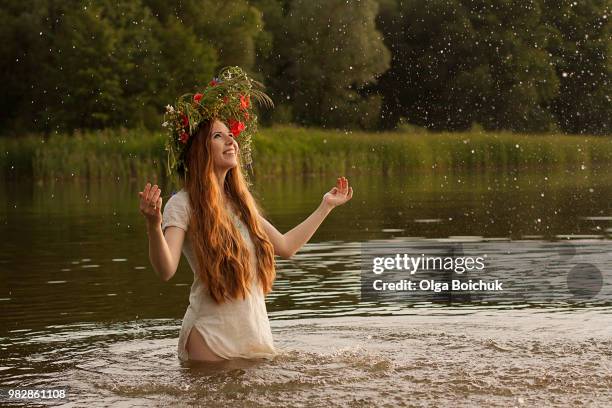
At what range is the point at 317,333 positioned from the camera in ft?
32.3

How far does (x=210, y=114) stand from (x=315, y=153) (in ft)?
115

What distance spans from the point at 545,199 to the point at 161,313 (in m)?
16.8

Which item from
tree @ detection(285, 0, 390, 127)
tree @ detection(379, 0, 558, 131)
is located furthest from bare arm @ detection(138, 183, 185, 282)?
tree @ detection(379, 0, 558, 131)

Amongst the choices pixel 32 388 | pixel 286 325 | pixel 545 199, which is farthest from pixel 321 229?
→ pixel 32 388

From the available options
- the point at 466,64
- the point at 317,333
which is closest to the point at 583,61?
the point at 466,64

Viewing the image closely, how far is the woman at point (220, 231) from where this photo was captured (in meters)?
7.70

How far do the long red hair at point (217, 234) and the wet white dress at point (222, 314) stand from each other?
0.15 feet

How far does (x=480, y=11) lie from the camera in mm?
79062

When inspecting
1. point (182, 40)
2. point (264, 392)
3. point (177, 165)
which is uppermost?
point (182, 40)

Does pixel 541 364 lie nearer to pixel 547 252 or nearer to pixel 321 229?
pixel 547 252

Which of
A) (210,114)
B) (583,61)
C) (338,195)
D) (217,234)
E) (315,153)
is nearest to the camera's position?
(217,234)

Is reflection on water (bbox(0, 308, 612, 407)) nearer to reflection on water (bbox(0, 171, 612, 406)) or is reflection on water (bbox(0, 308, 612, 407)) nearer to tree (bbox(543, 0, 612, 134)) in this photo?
reflection on water (bbox(0, 171, 612, 406))

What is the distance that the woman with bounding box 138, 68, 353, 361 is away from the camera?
7.70 meters
